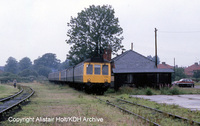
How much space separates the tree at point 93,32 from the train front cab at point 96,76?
915 inches

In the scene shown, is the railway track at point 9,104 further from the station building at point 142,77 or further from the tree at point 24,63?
the tree at point 24,63

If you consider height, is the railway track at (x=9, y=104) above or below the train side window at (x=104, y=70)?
below

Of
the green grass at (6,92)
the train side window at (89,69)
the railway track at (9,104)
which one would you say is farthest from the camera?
the train side window at (89,69)

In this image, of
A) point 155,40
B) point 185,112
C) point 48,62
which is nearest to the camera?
point 185,112

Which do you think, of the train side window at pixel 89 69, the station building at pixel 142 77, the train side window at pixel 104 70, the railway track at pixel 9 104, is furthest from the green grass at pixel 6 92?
the station building at pixel 142 77

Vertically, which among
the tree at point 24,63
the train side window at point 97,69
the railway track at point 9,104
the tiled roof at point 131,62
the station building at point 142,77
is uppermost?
the tree at point 24,63

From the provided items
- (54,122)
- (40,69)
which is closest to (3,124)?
(54,122)

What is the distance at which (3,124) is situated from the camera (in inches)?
279

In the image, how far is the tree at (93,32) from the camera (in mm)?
43562

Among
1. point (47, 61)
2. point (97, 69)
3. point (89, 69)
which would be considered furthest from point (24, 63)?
point (97, 69)

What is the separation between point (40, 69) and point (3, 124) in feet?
329

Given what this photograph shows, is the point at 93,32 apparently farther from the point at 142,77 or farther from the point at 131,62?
the point at 142,77

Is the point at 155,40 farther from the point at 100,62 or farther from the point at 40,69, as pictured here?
the point at 40,69

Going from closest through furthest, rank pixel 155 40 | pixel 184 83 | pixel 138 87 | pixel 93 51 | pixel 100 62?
1. pixel 100 62
2. pixel 138 87
3. pixel 155 40
4. pixel 184 83
5. pixel 93 51
